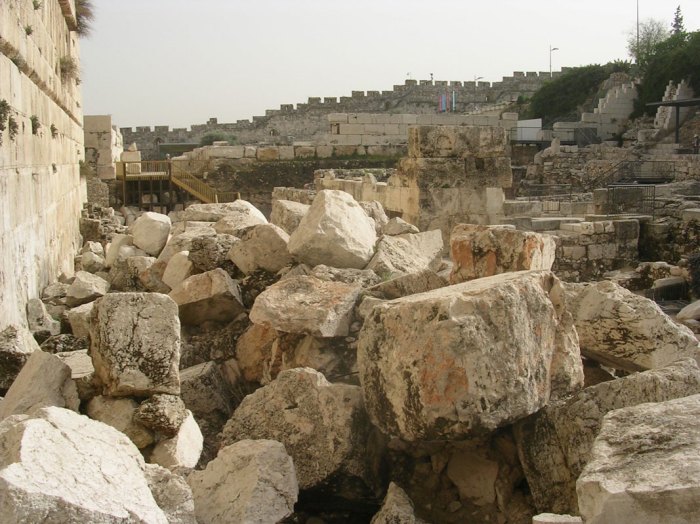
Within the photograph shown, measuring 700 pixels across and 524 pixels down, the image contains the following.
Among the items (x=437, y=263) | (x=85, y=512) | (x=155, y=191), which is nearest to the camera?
(x=85, y=512)

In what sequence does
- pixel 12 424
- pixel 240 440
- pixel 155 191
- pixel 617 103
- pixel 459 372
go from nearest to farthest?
1. pixel 12 424
2. pixel 459 372
3. pixel 240 440
4. pixel 155 191
5. pixel 617 103

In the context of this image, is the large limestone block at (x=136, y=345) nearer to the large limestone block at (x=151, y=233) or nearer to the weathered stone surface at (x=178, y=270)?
the weathered stone surface at (x=178, y=270)

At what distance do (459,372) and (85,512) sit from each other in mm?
1562

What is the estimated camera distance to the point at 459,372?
3145 mm

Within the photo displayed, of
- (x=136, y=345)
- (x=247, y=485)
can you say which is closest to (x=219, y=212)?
(x=136, y=345)

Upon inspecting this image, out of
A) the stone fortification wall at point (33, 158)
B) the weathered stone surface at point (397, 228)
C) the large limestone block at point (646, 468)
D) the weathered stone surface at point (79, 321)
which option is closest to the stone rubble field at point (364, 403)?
the large limestone block at point (646, 468)

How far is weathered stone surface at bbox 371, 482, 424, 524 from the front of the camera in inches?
125

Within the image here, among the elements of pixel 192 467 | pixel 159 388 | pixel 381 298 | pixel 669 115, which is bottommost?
pixel 192 467

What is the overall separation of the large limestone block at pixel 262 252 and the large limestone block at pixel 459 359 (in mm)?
2276

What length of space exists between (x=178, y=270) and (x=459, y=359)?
3.40m

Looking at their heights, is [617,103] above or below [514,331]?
above

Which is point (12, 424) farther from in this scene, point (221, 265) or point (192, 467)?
point (221, 265)

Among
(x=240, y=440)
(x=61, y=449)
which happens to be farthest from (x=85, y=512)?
(x=240, y=440)

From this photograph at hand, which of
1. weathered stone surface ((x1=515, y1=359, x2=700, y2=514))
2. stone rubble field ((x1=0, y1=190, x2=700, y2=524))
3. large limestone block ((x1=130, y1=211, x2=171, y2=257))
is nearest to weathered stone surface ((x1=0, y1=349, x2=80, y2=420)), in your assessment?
stone rubble field ((x1=0, y1=190, x2=700, y2=524))
